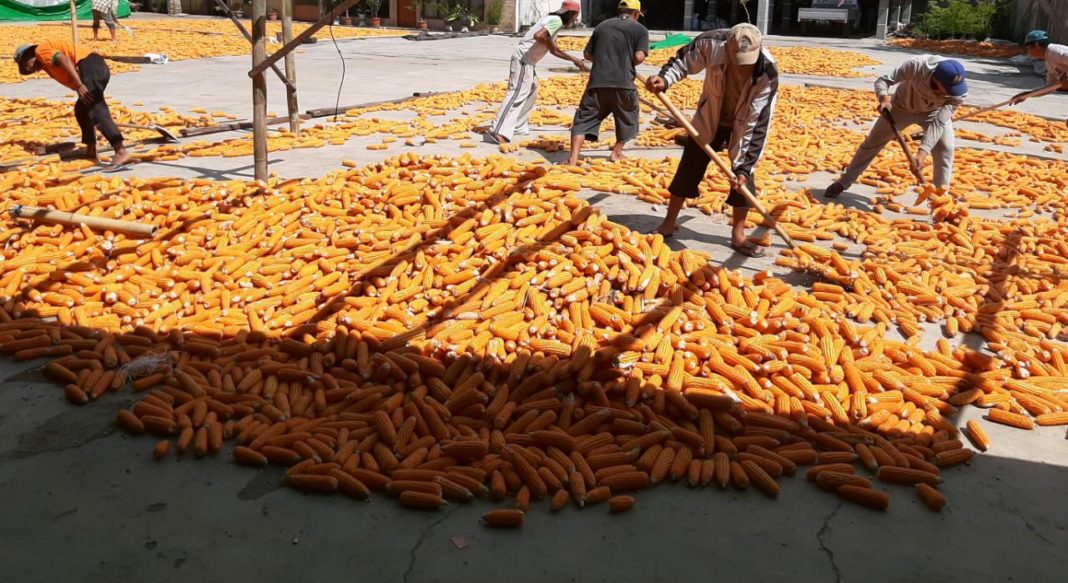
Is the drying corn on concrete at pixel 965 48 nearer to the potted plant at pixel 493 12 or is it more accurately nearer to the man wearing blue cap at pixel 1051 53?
the potted plant at pixel 493 12

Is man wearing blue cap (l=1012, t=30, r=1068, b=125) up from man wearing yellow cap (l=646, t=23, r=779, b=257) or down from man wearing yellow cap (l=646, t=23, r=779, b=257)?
up

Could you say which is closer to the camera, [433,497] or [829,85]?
[433,497]

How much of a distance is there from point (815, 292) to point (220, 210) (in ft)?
14.5

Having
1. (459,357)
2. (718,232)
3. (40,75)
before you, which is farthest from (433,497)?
(40,75)

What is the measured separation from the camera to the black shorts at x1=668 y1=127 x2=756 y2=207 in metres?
6.19

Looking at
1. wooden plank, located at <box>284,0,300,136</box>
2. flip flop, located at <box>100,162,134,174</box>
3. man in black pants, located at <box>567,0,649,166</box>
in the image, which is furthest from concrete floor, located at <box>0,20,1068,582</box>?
wooden plank, located at <box>284,0,300,136</box>

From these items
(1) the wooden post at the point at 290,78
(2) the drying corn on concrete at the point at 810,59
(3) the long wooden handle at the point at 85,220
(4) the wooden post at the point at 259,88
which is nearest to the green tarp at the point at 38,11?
(2) the drying corn on concrete at the point at 810,59

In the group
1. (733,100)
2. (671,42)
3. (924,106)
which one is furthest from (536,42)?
(671,42)

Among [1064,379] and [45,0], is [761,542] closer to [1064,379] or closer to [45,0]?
[1064,379]

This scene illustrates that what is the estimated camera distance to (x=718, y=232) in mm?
6789

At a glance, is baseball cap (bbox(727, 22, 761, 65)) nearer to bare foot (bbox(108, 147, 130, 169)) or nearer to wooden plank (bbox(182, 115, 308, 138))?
bare foot (bbox(108, 147, 130, 169))

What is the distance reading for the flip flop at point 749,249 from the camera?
6.25 metres

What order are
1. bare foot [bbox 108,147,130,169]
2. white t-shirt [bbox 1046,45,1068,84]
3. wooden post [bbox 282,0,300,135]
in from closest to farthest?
bare foot [bbox 108,147,130,169]
white t-shirt [bbox 1046,45,1068,84]
wooden post [bbox 282,0,300,135]

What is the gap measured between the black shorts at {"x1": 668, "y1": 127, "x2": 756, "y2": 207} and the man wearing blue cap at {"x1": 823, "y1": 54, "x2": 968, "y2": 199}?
223 centimetres
